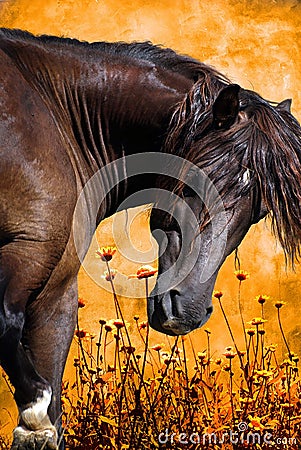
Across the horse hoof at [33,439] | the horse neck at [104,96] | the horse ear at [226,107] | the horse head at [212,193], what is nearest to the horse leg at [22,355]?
the horse hoof at [33,439]

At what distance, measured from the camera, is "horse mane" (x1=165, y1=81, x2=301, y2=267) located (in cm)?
299

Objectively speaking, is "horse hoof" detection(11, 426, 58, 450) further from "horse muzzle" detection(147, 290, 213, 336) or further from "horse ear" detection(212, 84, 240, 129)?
"horse ear" detection(212, 84, 240, 129)

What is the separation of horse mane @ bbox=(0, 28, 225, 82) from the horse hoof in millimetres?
1257

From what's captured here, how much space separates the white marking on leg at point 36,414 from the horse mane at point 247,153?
78 cm

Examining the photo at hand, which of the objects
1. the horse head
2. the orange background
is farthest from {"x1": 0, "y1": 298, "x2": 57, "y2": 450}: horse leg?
the orange background

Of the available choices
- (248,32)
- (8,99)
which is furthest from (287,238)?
(248,32)

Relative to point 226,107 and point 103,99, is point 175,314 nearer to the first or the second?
point 226,107

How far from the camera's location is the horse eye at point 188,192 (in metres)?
3.00

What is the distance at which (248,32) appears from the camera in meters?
5.33

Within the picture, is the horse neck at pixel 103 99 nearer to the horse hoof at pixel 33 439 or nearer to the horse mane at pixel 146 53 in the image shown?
the horse mane at pixel 146 53

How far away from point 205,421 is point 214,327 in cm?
146

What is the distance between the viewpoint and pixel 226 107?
300 centimetres

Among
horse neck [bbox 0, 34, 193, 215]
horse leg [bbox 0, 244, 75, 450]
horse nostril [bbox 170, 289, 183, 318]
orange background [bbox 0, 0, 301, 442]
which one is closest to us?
horse leg [bbox 0, 244, 75, 450]

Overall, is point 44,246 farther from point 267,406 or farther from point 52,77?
point 267,406
